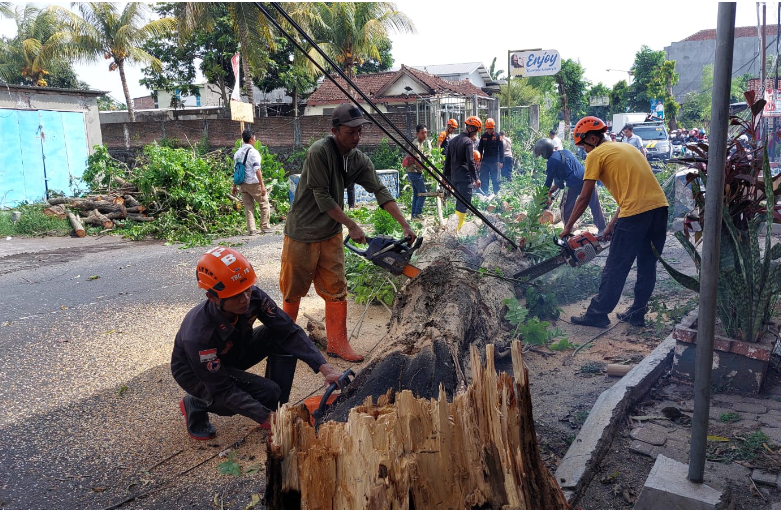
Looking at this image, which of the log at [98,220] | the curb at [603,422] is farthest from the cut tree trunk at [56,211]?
the curb at [603,422]

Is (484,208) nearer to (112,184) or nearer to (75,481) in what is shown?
(75,481)

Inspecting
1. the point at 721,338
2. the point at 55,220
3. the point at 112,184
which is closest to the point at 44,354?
the point at 721,338

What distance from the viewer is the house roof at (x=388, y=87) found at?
24.7 metres

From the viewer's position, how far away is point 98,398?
3986 mm

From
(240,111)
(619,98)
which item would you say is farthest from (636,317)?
(619,98)

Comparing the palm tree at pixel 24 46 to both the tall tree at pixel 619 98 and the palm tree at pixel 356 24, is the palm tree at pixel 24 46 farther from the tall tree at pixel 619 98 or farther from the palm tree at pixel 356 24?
the tall tree at pixel 619 98

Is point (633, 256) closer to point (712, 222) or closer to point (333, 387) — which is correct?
point (712, 222)

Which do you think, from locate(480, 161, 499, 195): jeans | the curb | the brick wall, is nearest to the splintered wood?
the curb

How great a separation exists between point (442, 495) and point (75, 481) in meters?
2.10

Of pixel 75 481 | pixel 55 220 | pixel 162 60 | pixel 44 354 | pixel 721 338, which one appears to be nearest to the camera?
pixel 75 481

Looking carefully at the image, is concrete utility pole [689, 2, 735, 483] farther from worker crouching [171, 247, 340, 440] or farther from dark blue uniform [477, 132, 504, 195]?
dark blue uniform [477, 132, 504, 195]

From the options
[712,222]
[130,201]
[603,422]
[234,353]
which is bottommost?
[603,422]

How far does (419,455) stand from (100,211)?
41.4ft

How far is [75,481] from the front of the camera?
299 centimetres
